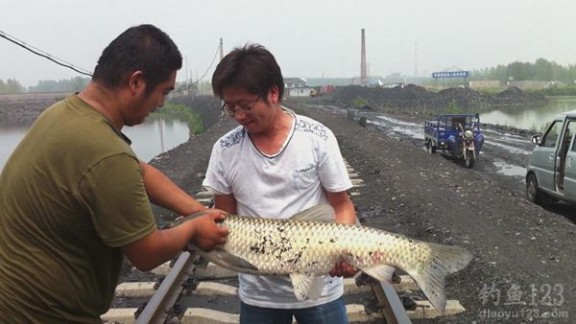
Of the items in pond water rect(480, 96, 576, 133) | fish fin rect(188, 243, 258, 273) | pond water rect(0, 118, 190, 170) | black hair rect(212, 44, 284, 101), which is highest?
black hair rect(212, 44, 284, 101)

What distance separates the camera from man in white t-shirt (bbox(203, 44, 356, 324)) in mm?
2607

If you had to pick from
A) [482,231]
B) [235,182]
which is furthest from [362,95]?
[235,182]

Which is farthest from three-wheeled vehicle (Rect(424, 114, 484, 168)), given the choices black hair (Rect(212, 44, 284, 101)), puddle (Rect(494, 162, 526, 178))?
black hair (Rect(212, 44, 284, 101))

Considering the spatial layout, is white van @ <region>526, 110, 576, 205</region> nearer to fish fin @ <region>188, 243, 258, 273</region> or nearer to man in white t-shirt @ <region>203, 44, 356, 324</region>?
man in white t-shirt @ <region>203, 44, 356, 324</region>

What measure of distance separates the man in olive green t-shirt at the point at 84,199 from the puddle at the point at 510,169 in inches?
626

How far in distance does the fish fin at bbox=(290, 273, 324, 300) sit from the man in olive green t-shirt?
612mm

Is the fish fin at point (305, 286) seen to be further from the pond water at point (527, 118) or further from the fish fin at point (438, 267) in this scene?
the pond water at point (527, 118)

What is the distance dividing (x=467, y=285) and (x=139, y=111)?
4570 mm

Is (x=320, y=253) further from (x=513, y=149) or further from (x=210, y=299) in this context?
(x=513, y=149)

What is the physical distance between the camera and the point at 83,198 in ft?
6.02

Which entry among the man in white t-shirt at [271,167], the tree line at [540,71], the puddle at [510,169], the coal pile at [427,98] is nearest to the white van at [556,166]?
the puddle at [510,169]

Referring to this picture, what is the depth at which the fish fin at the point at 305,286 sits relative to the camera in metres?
2.48

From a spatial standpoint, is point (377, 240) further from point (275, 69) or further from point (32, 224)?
point (32, 224)

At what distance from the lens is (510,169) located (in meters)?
17.6
